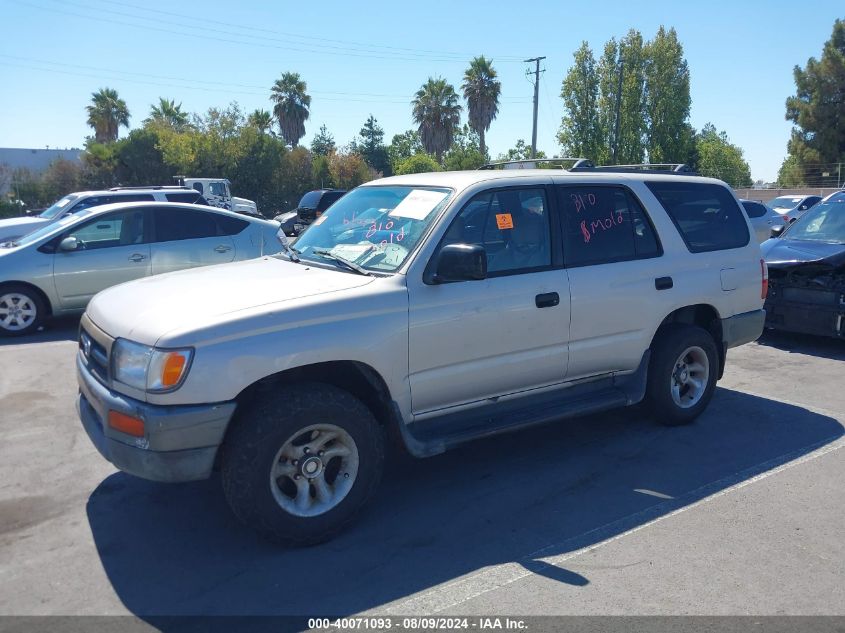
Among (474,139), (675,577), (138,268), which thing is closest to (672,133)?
(474,139)

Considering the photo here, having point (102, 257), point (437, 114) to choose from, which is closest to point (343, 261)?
point (102, 257)

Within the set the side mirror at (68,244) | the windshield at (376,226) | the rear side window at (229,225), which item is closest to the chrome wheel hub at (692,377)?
the windshield at (376,226)

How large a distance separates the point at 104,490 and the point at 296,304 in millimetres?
1954

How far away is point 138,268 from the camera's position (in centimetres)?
955

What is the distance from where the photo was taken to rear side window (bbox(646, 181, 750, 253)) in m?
5.73

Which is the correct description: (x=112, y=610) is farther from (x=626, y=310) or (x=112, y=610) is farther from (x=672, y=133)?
(x=672, y=133)

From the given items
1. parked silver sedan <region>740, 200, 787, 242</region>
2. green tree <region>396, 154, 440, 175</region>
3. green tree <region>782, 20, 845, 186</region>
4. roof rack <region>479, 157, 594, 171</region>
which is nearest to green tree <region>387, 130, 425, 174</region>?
green tree <region>396, 154, 440, 175</region>

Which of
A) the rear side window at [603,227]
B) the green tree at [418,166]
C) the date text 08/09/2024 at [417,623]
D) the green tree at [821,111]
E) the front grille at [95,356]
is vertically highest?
the green tree at [821,111]

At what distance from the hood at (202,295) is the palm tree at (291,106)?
171ft

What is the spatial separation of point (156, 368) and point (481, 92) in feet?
176

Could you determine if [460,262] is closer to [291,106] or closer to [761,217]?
[761,217]

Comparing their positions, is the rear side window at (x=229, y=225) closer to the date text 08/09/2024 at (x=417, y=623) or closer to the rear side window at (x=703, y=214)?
the rear side window at (x=703, y=214)

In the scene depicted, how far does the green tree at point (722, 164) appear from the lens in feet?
209

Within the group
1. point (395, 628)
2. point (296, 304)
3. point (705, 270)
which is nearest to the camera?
point (395, 628)
